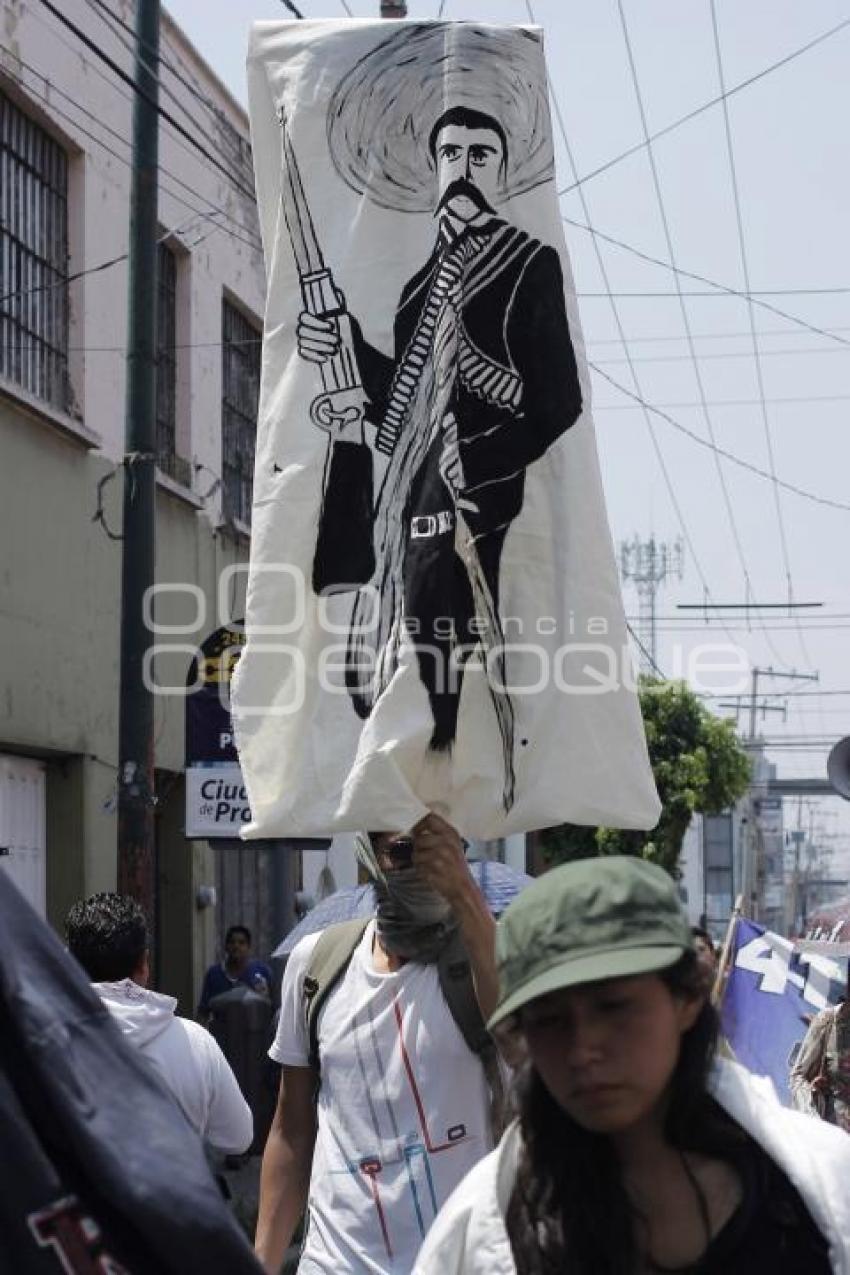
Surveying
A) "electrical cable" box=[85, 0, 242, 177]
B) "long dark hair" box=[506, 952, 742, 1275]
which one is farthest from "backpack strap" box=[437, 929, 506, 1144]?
"electrical cable" box=[85, 0, 242, 177]

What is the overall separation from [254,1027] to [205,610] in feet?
23.9

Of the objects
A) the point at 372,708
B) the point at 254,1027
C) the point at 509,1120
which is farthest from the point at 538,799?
the point at 254,1027

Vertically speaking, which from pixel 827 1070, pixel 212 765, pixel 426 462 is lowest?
pixel 827 1070

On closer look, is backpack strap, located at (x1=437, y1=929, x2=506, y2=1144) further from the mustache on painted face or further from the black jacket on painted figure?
the mustache on painted face

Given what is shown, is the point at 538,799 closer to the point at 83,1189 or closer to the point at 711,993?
the point at 711,993

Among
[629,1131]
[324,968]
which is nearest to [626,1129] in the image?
[629,1131]

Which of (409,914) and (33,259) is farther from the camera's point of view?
(33,259)

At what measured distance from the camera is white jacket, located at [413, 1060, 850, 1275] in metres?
2.44

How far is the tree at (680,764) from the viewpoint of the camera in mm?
37094

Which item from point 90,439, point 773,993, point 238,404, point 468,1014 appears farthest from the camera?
point 238,404

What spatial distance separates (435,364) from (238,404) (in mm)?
16915

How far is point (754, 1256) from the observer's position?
2451 millimetres

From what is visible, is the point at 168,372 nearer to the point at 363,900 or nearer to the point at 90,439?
the point at 90,439

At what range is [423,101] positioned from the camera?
4.73 m
